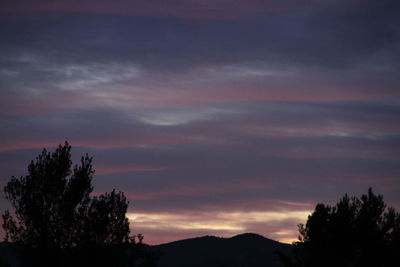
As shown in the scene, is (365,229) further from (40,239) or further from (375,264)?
(40,239)

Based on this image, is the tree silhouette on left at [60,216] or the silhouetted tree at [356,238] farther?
the silhouetted tree at [356,238]

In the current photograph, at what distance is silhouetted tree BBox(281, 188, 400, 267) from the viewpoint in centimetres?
5422

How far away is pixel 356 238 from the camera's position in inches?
2251

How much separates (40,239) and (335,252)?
31.8m

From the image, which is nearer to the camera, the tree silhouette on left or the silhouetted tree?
the tree silhouette on left

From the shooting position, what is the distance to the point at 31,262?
39.1 metres

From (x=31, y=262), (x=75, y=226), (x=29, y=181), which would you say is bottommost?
(x=31, y=262)

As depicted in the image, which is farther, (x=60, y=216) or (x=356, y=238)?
(x=356, y=238)

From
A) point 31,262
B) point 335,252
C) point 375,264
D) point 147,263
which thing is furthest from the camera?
point 147,263

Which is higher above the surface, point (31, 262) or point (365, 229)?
point (365, 229)

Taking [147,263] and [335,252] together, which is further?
[147,263]

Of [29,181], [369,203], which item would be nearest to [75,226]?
[29,181]

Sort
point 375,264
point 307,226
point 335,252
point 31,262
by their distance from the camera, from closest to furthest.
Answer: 1. point 31,262
2. point 375,264
3. point 335,252
4. point 307,226

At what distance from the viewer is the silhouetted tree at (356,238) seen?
54.2 metres
